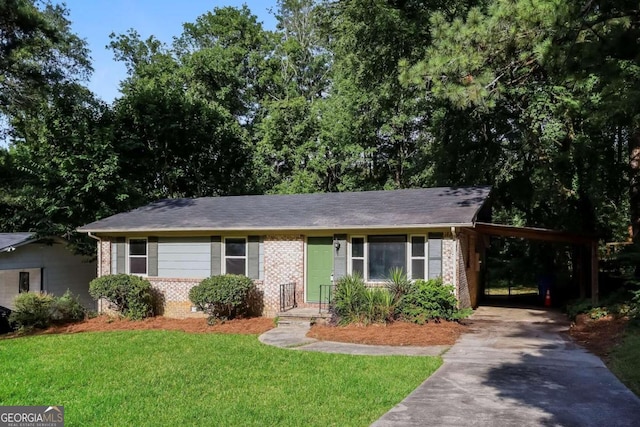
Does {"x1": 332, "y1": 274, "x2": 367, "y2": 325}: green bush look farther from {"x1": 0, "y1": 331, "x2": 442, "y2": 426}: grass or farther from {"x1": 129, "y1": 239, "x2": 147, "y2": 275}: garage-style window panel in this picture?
{"x1": 129, "y1": 239, "x2": 147, "y2": 275}: garage-style window panel

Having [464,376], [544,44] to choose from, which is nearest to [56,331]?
[464,376]

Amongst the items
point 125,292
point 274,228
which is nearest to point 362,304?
point 274,228

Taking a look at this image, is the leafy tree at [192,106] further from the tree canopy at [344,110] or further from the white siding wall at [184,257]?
the white siding wall at [184,257]

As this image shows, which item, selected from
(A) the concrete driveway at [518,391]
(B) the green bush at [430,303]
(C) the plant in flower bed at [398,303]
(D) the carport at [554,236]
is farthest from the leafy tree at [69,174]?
(A) the concrete driveway at [518,391]

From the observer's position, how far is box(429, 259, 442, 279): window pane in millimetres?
12828

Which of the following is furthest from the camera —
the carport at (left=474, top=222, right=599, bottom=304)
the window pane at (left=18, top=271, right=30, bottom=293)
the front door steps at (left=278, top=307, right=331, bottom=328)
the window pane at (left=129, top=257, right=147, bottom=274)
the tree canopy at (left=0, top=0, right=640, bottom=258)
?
the window pane at (left=18, top=271, right=30, bottom=293)

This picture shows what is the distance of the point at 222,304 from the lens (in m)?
13.6

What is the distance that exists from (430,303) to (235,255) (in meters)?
5.80

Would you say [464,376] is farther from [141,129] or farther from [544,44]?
[141,129]

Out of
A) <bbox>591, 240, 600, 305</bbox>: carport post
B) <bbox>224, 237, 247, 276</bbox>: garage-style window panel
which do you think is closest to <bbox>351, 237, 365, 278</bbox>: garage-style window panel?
<bbox>224, 237, 247, 276</bbox>: garage-style window panel

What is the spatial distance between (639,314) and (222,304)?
933 centimetres

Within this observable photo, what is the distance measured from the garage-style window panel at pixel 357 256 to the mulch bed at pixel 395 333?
7.70 ft

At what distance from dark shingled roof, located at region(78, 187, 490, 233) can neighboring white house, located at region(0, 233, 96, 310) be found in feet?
11.0

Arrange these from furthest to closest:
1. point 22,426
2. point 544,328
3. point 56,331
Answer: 1. point 56,331
2. point 544,328
3. point 22,426
